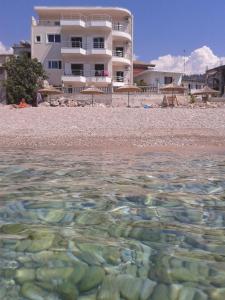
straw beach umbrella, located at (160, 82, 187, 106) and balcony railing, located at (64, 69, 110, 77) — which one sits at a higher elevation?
balcony railing, located at (64, 69, 110, 77)

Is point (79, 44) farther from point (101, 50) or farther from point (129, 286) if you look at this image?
point (129, 286)

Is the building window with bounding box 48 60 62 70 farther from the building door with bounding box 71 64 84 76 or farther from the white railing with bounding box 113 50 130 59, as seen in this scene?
the white railing with bounding box 113 50 130 59

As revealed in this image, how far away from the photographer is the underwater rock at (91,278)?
10.0 ft

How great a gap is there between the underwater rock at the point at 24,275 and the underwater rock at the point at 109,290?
55 cm

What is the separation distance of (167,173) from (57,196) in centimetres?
317

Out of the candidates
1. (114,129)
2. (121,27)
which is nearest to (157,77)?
(121,27)

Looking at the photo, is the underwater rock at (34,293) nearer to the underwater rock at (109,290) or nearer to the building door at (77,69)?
the underwater rock at (109,290)

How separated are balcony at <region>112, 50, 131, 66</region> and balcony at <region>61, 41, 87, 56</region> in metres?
3.56

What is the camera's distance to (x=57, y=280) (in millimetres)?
3129

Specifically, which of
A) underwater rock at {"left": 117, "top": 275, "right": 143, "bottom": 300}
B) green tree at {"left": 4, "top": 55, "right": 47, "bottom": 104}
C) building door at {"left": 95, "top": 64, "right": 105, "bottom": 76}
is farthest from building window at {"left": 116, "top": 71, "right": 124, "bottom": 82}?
underwater rock at {"left": 117, "top": 275, "right": 143, "bottom": 300}

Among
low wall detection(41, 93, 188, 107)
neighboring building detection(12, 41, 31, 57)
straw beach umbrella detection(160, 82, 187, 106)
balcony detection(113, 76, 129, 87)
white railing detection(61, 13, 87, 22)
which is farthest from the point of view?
neighboring building detection(12, 41, 31, 57)

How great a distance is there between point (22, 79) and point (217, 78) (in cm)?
3029

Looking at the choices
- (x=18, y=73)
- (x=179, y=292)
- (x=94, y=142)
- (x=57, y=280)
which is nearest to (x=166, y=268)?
(x=179, y=292)

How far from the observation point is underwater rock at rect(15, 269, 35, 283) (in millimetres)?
3145
